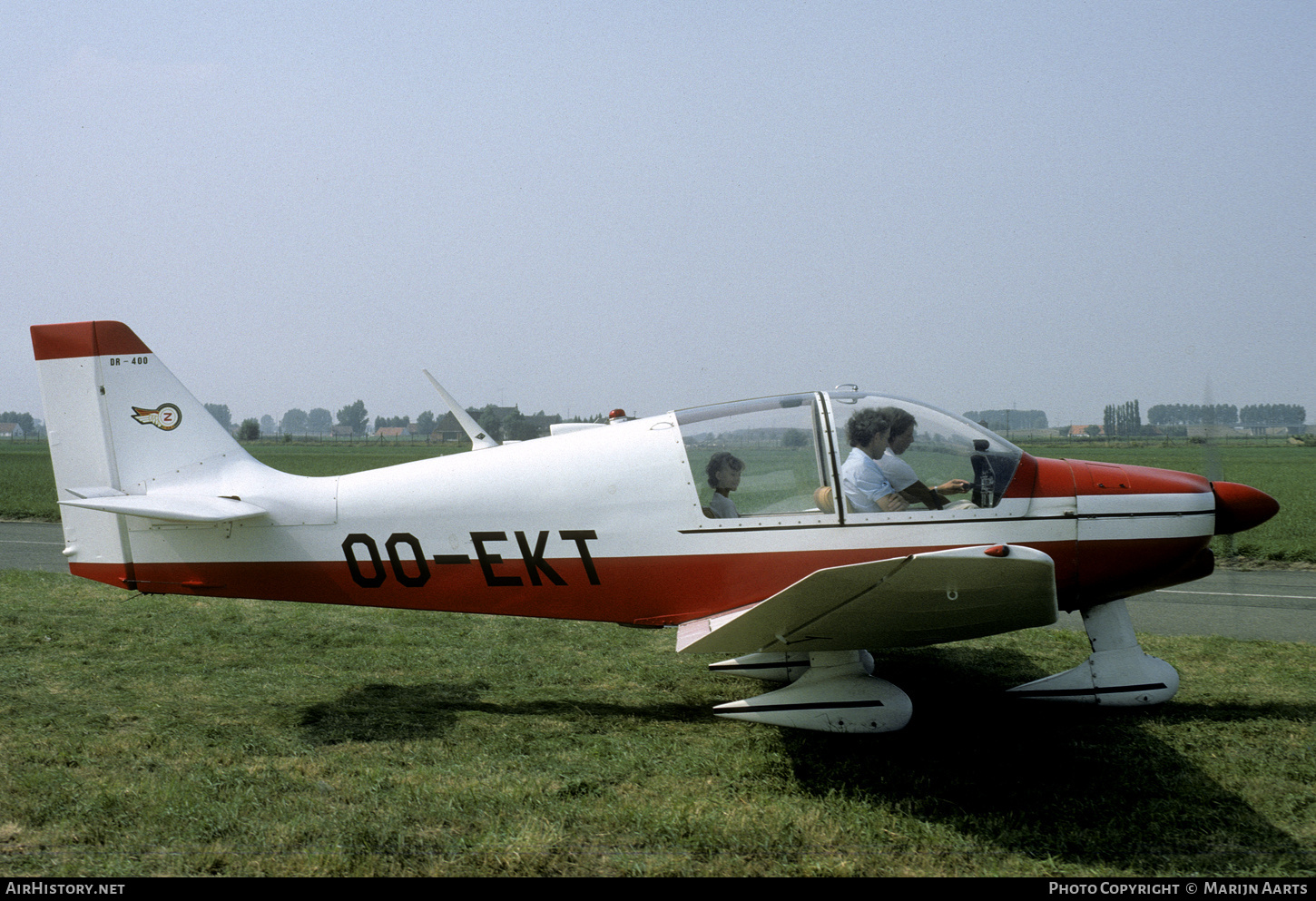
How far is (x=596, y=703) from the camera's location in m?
5.55

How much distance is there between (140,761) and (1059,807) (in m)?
4.49

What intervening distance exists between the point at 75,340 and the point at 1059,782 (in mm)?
6291

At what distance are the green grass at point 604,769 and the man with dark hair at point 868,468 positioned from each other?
1322 millimetres

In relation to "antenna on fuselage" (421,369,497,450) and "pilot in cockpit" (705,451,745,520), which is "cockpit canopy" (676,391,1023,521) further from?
"antenna on fuselage" (421,369,497,450)

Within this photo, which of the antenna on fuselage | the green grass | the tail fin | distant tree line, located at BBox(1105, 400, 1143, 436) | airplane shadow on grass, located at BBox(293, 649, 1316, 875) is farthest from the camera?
distant tree line, located at BBox(1105, 400, 1143, 436)

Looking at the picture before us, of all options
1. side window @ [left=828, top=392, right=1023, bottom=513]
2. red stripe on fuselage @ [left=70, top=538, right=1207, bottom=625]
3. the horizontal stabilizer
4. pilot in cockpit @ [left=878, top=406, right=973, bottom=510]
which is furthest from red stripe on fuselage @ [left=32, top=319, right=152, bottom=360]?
pilot in cockpit @ [left=878, top=406, right=973, bottom=510]

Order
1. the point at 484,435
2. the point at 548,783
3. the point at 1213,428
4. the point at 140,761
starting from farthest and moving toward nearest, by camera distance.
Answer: the point at 484,435 → the point at 1213,428 → the point at 140,761 → the point at 548,783

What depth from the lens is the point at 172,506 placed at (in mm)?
5070

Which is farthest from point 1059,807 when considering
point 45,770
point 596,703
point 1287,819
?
point 45,770

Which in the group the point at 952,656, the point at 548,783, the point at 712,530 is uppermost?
the point at 712,530

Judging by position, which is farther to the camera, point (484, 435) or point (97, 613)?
point (484, 435)

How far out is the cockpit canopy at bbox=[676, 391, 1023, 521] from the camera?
4812 mm

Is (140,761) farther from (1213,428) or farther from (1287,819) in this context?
(1213,428)

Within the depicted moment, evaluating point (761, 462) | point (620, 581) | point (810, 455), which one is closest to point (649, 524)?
point (620, 581)
